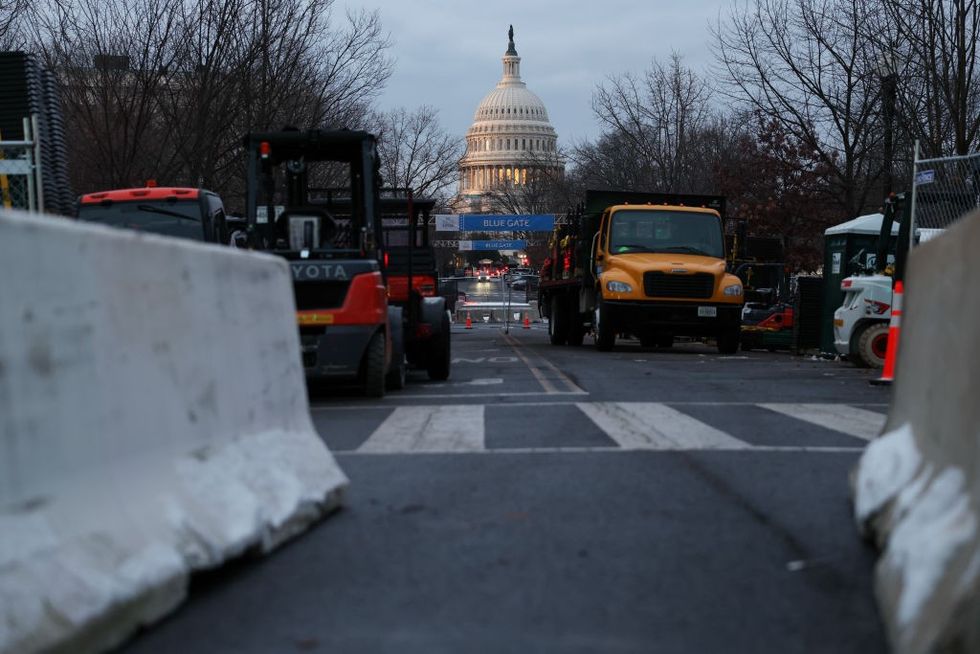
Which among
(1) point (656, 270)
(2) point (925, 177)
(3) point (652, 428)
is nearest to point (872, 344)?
(2) point (925, 177)

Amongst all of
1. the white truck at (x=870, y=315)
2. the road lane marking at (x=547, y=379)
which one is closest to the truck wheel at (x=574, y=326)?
the road lane marking at (x=547, y=379)

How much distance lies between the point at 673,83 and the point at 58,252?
149 ft

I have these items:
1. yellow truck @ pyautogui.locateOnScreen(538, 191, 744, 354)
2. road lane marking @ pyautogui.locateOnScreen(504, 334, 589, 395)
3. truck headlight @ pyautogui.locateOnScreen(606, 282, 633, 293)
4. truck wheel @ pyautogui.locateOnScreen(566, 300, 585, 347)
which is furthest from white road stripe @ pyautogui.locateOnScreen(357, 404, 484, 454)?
truck wheel @ pyautogui.locateOnScreen(566, 300, 585, 347)

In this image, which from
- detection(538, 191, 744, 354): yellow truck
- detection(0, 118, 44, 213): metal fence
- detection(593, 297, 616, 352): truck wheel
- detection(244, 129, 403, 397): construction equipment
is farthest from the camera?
detection(593, 297, 616, 352): truck wheel

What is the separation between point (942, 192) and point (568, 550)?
513 inches

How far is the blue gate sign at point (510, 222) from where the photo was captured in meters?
60.6

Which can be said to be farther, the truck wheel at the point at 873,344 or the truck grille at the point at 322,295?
the truck wheel at the point at 873,344

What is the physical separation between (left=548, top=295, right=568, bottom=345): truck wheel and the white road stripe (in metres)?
17.1

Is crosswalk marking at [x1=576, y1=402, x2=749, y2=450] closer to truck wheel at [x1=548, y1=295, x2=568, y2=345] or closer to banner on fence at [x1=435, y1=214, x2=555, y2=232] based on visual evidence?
truck wheel at [x1=548, y1=295, x2=568, y2=345]

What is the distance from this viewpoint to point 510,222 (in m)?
61.9

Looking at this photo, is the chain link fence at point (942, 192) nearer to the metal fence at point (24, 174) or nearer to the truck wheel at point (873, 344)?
the truck wheel at point (873, 344)

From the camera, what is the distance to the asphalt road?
12.4 ft

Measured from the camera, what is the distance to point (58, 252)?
3.66 m

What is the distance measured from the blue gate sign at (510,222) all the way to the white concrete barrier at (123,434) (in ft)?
181
